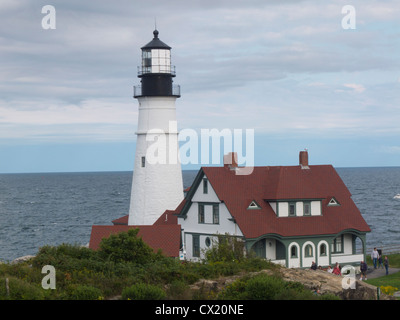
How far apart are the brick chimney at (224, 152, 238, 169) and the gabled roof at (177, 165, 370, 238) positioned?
334mm

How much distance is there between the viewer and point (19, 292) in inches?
696

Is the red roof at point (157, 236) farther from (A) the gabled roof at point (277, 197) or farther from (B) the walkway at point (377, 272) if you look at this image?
(B) the walkway at point (377, 272)

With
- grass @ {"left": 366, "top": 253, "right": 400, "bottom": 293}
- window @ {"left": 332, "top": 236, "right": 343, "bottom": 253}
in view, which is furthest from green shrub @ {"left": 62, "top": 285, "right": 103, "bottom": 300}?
window @ {"left": 332, "top": 236, "right": 343, "bottom": 253}

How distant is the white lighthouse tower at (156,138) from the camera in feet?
144

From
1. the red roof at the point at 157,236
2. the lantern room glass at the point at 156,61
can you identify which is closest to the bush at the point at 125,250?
the red roof at the point at 157,236

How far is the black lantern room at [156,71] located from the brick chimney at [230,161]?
606 centimetres

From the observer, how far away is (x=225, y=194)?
39.2m

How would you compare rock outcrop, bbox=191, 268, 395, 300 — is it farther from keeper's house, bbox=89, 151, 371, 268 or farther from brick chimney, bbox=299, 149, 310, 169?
brick chimney, bbox=299, 149, 310, 169

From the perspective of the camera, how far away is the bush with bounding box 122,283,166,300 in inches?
695

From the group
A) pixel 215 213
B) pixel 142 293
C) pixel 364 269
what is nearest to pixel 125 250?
pixel 142 293

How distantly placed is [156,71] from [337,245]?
16.6m
